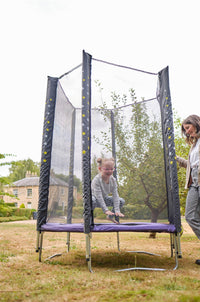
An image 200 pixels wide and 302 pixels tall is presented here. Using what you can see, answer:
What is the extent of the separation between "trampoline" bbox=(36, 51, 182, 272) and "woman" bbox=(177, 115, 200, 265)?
0.16 m

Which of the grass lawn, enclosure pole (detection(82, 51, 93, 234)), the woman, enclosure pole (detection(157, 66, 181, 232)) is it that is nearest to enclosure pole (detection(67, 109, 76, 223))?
the grass lawn

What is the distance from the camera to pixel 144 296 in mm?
1404

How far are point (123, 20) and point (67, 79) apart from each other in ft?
10.9

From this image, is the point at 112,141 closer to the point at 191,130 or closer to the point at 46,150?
the point at 46,150

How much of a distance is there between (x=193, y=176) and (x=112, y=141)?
1516 millimetres

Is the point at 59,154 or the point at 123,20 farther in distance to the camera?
the point at 123,20

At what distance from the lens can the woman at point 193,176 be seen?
237 centimetres

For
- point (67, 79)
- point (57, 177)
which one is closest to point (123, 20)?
point (67, 79)

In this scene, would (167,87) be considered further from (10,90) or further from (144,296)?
(10,90)

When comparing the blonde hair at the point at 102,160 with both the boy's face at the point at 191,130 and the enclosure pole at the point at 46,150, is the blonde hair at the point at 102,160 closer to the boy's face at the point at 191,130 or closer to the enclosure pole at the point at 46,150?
the enclosure pole at the point at 46,150

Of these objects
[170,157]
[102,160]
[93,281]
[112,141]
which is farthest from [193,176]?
[112,141]

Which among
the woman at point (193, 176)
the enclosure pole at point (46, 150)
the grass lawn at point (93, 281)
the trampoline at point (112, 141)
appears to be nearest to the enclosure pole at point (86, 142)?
the trampoline at point (112, 141)

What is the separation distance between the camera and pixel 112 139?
3676mm

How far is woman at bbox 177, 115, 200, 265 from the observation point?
7.77ft
